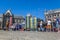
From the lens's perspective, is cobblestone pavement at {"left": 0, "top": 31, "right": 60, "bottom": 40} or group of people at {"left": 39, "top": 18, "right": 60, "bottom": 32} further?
group of people at {"left": 39, "top": 18, "right": 60, "bottom": 32}

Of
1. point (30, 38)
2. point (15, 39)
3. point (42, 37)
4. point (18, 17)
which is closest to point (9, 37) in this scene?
point (15, 39)

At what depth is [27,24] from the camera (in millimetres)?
18469

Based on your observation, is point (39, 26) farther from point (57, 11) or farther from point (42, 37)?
point (57, 11)

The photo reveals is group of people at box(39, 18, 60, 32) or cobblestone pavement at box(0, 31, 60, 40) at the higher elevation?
group of people at box(39, 18, 60, 32)

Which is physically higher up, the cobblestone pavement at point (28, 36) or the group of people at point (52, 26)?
the group of people at point (52, 26)

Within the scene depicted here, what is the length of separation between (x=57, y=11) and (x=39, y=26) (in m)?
85.2

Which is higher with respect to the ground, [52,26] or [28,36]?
[52,26]

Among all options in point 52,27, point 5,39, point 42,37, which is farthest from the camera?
point 52,27

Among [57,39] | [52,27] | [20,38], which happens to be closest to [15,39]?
[20,38]

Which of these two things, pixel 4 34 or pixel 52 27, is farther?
pixel 52 27

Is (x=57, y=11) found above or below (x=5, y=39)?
above

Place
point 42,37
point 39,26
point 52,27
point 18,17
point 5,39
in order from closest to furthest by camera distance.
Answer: point 5,39
point 42,37
point 52,27
point 39,26
point 18,17

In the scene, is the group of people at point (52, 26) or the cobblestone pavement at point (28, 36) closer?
the cobblestone pavement at point (28, 36)

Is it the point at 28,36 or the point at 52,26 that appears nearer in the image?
the point at 28,36
